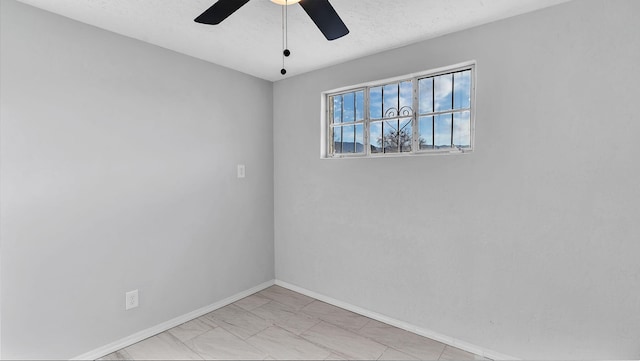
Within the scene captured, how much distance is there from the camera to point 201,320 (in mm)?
2625

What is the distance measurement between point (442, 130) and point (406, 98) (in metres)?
0.44

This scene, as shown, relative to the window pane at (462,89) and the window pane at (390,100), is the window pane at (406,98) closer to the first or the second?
the window pane at (390,100)

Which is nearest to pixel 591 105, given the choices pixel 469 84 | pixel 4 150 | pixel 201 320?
pixel 469 84

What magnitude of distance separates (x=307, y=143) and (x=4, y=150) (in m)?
2.26

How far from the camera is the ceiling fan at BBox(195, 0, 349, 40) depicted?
4.40 feet

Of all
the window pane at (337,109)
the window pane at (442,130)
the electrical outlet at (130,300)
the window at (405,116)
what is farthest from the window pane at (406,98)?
the electrical outlet at (130,300)

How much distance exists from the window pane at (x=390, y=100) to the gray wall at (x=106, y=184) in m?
1.51

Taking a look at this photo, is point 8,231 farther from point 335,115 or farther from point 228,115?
point 335,115

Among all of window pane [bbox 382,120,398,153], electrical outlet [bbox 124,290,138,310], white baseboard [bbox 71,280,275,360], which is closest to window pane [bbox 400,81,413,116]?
window pane [bbox 382,120,398,153]

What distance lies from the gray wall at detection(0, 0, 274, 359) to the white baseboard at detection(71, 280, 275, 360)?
0.05 m

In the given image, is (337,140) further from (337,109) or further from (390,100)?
(390,100)

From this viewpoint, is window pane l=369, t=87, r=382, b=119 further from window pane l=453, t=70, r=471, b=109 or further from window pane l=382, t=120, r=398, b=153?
window pane l=453, t=70, r=471, b=109

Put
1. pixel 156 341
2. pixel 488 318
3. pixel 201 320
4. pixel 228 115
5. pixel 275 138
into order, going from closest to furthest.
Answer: pixel 488 318 → pixel 156 341 → pixel 201 320 → pixel 228 115 → pixel 275 138

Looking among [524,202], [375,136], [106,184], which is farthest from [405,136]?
[106,184]
